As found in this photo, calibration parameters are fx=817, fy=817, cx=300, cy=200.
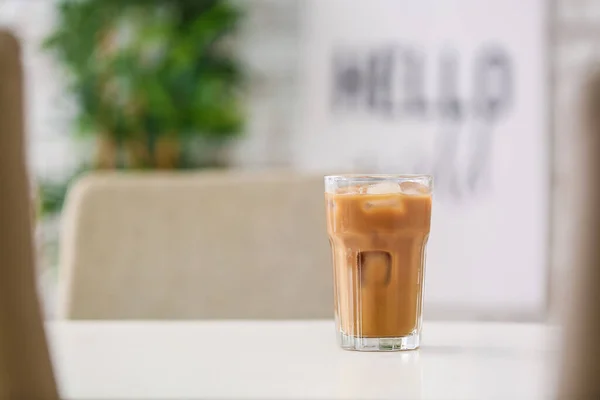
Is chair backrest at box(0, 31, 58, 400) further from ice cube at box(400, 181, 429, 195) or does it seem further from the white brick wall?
the white brick wall

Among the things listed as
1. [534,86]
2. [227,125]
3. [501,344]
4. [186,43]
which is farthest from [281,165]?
[501,344]

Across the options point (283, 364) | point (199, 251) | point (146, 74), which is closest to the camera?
point (283, 364)

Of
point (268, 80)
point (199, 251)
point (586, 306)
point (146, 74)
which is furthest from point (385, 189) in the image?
point (268, 80)

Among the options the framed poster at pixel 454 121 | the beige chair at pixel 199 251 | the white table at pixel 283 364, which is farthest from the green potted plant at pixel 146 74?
the white table at pixel 283 364

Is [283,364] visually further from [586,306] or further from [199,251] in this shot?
[199,251]

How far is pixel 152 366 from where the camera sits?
61cm

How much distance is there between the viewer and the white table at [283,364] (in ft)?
1.70

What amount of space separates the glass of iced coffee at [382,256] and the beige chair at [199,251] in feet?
1.75

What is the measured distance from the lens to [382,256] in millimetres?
677

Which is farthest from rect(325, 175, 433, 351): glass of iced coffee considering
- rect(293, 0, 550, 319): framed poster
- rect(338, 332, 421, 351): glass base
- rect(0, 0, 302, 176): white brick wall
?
rect(0, 0, 302, 176): white brick wall

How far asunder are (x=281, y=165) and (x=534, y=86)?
2.87ft

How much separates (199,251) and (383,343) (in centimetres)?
60

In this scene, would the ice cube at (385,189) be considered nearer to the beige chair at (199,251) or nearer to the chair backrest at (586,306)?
the chair backrest at (586,306)

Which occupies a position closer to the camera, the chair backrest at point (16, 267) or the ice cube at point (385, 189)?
the chair backrest at point (16, 267)
